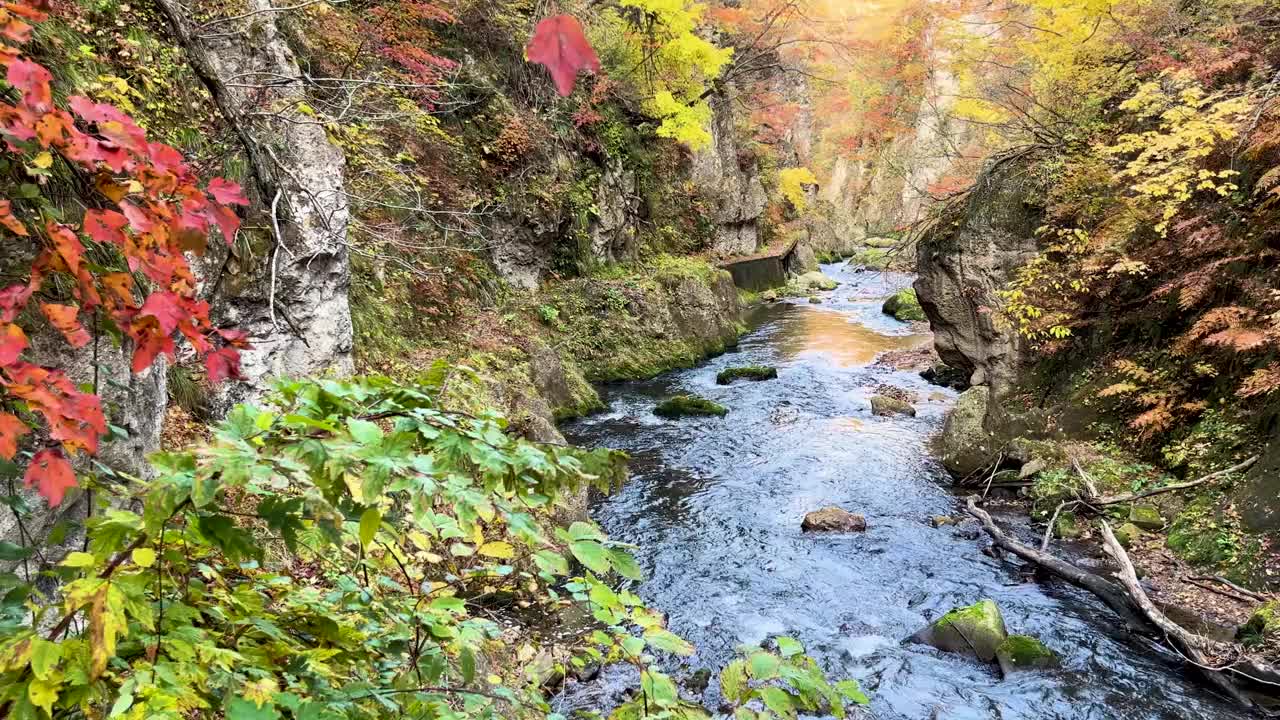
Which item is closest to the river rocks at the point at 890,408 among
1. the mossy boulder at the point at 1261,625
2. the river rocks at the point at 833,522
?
the river rocks at the point at 833,522

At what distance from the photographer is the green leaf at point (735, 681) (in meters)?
1.81

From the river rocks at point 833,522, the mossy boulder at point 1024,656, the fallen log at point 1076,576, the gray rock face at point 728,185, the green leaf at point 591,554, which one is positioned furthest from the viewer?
the gray rock face at point 728,185

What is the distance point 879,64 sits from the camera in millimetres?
40094

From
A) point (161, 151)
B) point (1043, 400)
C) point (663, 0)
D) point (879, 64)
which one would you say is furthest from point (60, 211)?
point (879, 64)

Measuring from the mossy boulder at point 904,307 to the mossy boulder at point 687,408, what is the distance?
37.9 ft

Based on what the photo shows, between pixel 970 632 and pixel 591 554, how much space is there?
5.56 meters

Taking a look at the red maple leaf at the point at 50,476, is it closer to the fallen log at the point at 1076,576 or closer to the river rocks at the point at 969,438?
the fallen log at the point at 1076,576

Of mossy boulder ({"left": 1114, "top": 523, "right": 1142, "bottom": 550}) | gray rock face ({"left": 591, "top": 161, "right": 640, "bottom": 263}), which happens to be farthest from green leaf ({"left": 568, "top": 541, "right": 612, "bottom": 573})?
gray rock face ({"left": 591, "top": 161, "right": 640, "bottom": 263})

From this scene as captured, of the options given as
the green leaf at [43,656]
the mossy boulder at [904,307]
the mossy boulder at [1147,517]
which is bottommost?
the mossy boulder at [1147,517]

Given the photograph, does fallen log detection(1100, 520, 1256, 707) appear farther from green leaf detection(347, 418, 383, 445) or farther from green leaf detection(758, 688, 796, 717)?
green leaf detection(347, 418, 383, 445)

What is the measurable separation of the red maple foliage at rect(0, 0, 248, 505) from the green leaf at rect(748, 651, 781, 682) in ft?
5.26

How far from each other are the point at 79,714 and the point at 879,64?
46.3 meters

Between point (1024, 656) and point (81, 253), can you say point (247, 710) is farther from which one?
point (1024, 656)

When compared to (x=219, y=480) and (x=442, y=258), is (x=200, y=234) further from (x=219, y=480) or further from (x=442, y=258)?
(x=442, y=258)
